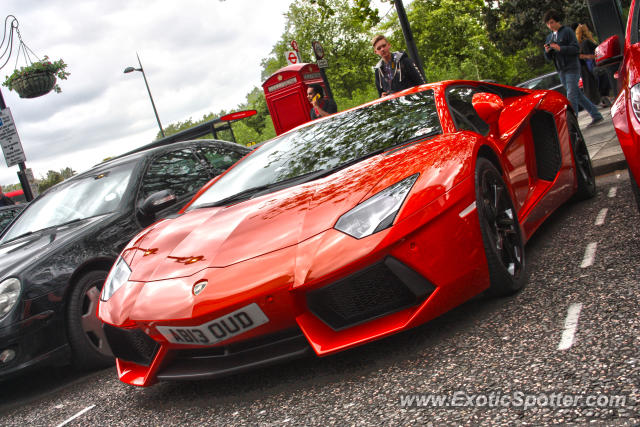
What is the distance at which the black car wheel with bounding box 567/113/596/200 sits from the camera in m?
4.55

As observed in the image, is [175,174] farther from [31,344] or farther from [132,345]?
[132,345]

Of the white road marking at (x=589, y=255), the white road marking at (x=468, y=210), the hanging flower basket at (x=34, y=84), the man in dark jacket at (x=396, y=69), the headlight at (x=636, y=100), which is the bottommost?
the white road marking at (x=589, y=255)

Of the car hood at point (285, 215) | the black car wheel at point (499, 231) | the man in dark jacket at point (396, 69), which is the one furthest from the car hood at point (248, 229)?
the man in dark jacket at point (396, 69)

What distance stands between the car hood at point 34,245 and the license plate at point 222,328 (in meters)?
1.80

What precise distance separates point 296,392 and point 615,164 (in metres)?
4.04

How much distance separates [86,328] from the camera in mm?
4078

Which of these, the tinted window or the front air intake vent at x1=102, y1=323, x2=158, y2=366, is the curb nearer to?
the front air intake vent at x1=102, y1=323, x2=158, y2=366

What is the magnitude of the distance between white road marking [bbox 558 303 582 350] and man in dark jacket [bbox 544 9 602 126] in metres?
6.38

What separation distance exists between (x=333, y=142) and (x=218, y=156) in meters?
2.77

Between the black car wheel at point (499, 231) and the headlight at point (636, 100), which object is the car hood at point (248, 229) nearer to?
the black car wheel at point (499, 231)

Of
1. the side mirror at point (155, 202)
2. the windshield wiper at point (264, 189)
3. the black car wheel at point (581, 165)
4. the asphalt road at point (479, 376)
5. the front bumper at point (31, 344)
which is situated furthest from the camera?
the black car wheel at point (581, 165)

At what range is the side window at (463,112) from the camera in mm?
3523

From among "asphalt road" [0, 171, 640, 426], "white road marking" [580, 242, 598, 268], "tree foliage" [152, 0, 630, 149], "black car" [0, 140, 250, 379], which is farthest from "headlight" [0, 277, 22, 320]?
"tree foliage" [152, 0, 630, 149]

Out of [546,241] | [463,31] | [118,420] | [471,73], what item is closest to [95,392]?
[118,420]
